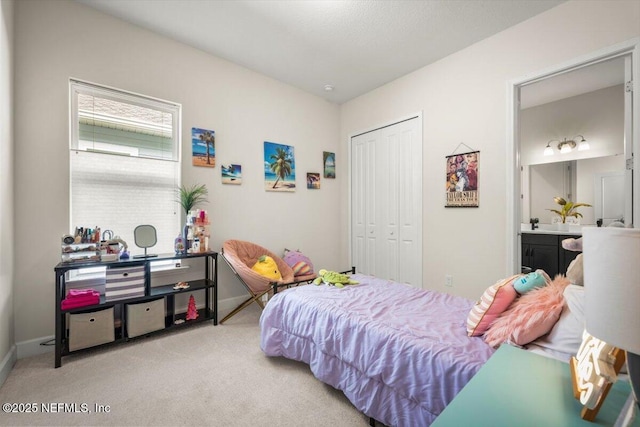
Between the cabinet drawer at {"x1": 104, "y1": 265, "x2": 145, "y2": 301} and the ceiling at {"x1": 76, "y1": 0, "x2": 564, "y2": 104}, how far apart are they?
2.51 m

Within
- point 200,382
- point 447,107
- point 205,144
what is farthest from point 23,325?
point 447,107

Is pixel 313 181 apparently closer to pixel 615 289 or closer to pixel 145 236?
pixel 145 236

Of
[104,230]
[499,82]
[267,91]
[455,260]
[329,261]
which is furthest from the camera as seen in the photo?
[329,261]

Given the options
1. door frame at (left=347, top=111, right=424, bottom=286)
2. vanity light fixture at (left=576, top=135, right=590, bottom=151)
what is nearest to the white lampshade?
door frame at (left=347, top=111, right=424, bottom=286)

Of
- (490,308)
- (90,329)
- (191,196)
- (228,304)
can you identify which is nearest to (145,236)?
(191,196)

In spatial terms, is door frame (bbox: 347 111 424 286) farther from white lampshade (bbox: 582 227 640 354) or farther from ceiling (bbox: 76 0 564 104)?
white lampshade (bbox: 582 227 640 354)

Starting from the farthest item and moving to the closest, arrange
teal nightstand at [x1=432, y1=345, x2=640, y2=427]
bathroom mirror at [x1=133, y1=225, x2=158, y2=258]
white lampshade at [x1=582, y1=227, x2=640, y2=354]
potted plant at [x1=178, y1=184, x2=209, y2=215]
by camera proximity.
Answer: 1. potted plant at [x1=178, y1=184, x2=209, y2=215]
2. bathroom mirror at [x1=133, y1=225, x2=158, y2=258]
3. teal nightstand at [x1=432, y1=345, x2=640, y2=427]
4. white lampshade at [x1=582, y1=227, x2=640, y2=354]

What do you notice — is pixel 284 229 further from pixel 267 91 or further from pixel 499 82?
pixel 499 82

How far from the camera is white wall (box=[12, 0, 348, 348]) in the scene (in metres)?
2.41

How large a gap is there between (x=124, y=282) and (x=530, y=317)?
10.00 ft

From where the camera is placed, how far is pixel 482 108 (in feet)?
10.3

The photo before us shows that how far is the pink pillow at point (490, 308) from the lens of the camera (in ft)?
5.03

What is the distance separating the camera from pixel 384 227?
165 inches

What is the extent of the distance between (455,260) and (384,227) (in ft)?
3.69
